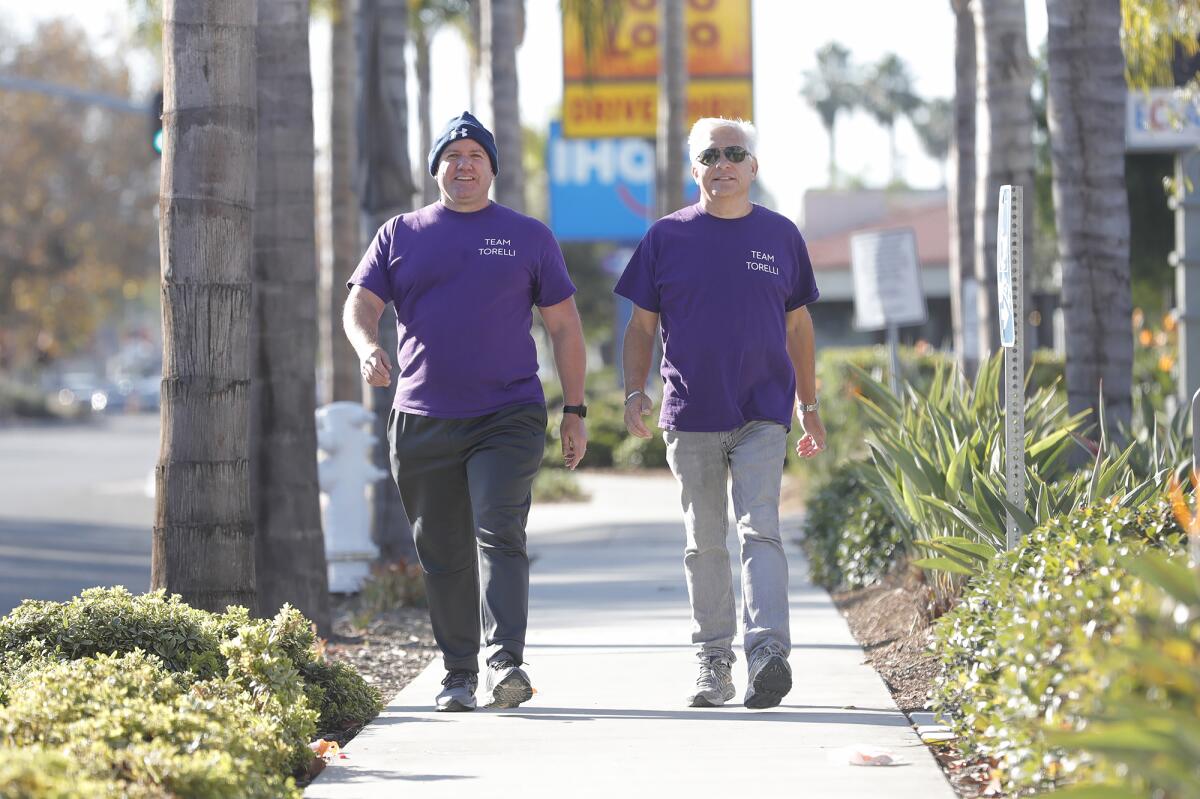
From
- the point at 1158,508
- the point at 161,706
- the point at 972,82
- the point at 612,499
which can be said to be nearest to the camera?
the point at 161,706

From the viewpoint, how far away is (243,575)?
7.28m

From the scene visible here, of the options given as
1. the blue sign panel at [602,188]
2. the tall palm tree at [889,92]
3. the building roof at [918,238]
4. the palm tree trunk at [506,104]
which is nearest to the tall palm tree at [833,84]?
the tall palm tree at [889,92]

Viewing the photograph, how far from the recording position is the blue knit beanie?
6.80 m

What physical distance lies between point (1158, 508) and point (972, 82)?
1388 cm

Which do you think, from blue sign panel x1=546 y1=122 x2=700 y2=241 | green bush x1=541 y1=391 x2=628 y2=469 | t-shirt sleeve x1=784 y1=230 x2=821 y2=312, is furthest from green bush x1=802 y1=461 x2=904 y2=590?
blue sign panel x1=546 y1=122 x2=700 y2=241

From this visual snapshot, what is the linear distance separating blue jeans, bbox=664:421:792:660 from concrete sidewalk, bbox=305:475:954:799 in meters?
0.31

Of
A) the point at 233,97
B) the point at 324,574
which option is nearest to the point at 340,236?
the point at 324,574

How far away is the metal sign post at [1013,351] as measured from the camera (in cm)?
663

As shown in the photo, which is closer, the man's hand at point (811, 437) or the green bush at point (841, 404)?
the man's hand at point (811, 437)

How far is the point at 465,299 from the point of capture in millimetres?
6703

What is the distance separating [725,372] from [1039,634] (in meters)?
2.20

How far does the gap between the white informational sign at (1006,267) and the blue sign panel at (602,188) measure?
33.3 m

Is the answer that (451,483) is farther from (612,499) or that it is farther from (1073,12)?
(612,499)

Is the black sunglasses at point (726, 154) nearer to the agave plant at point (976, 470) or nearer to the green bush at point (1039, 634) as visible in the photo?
the agave plant at point (976, 470)
